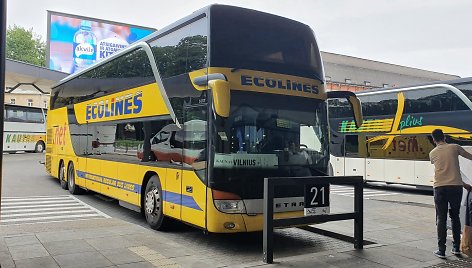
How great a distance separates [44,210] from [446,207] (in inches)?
375

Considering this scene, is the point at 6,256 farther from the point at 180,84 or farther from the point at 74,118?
the point at 74,118

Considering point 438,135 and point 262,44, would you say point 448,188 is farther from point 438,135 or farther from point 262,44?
point 262,44

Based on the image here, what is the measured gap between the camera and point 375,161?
701 inches

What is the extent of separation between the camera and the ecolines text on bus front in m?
9.36

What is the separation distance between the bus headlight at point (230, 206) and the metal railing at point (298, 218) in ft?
2.13

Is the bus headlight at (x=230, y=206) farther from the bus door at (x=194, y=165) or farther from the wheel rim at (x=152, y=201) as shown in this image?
the wheel rim at (x=152, y=201)

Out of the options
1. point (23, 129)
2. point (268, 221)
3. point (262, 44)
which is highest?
point (262, 44)

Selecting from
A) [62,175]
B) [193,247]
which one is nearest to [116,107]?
[193,247]

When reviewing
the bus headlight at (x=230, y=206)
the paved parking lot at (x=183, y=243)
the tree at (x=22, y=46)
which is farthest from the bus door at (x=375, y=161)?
the tree at (x=22, y=46)

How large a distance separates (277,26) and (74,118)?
29.0 ft

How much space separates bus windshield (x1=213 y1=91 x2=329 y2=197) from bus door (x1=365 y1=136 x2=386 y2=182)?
10707mm

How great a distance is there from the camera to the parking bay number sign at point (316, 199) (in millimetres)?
6570

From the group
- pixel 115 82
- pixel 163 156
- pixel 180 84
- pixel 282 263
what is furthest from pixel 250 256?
pixel 115 82

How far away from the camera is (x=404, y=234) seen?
8.47m
